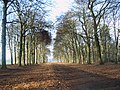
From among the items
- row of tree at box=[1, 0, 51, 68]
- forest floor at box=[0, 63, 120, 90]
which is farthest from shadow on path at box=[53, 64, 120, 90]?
row of tree at box=[1, 0, 51, 68]

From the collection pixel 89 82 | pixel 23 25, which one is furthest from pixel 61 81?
pixel 23 25

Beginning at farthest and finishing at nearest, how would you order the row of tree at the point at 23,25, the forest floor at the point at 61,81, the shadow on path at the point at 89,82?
the row of tree at the point at 23,25 < the forest floor at the point at 61,81 < the shadow on path at the point at 89,82

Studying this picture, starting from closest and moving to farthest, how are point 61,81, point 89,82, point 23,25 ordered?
1. point 89,82
2. point 61,81
3. point 23,25

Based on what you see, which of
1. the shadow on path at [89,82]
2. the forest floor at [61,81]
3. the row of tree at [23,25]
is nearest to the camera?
the shadow on path at [89,82]

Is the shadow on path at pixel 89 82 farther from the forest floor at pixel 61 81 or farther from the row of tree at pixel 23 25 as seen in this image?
the row of tree at pixel 23 25

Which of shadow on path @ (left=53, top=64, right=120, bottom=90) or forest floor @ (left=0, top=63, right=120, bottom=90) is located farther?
forest floor @ (left=0, top=63, right=120, bottom=90)

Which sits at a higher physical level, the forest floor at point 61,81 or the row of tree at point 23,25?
the row of tree at point 23,25

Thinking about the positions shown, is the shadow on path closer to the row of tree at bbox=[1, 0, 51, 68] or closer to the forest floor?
the forest floor

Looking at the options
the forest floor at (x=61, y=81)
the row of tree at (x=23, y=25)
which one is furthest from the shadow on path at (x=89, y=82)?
the row of tree at (x=23, y=25)

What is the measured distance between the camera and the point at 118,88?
10461 mm

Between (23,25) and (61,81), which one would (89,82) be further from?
(23,25)

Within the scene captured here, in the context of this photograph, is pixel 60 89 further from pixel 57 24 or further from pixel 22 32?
pixel 57 24

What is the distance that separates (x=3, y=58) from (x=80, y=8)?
76.9 ft

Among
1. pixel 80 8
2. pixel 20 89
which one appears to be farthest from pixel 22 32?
pixel 20 89
